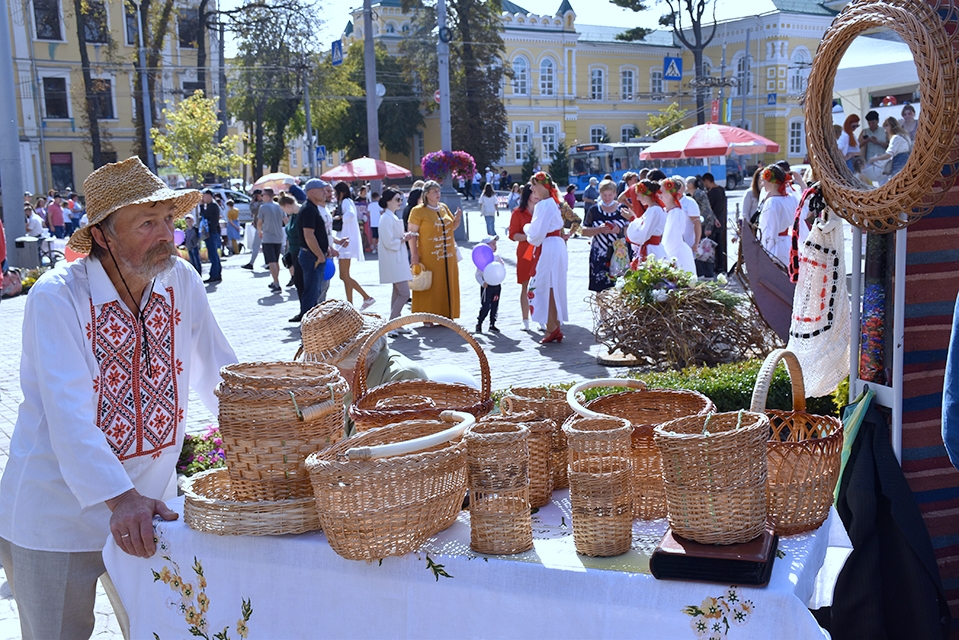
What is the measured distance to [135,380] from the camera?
2.65 meters

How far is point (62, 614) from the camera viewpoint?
8.57 ft

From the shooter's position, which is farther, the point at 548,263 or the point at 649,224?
the point at 548,263

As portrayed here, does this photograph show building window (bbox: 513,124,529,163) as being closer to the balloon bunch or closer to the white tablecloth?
the balloon bunch

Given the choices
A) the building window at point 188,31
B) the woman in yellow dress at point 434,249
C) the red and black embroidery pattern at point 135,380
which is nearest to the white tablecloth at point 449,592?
the red and black embroidery pattern at point 135,380

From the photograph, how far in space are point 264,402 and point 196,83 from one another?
50316 mm

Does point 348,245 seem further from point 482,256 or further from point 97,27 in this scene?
point 97,27

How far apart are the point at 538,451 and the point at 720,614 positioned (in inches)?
27.4

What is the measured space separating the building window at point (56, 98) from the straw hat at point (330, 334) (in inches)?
Result: 1842

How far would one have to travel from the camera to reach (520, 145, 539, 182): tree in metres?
53.9

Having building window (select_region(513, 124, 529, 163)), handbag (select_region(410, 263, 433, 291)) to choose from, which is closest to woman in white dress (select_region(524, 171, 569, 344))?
handbag (select_region(410, 263, 433, 291))

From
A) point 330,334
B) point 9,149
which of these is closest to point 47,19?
point 9,149

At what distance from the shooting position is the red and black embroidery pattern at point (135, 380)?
102 inches

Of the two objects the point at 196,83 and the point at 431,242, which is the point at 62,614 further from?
the point at 196,83

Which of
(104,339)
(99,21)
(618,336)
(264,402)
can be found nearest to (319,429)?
(264,402)
